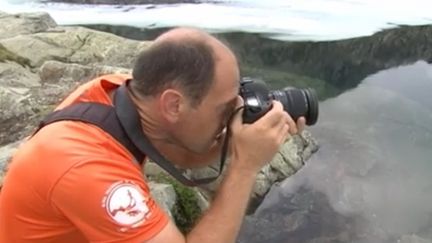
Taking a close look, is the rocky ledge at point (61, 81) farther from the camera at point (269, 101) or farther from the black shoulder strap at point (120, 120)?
the black shoulder strap at point (120, 120)

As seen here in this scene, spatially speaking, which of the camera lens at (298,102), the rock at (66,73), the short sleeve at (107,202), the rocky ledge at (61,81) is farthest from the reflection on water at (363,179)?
the short sleeve at (107,202)

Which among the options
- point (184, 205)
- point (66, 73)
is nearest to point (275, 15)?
point (66, 73)

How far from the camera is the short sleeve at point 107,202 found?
231 cm

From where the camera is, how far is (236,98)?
254 cm

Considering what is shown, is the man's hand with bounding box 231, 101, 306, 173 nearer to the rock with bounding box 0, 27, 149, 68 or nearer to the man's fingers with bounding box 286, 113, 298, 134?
the man's fingers with bounding box 286, 113, 298, 134

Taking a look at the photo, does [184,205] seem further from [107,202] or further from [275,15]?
[275,15]

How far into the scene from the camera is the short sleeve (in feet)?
7.57

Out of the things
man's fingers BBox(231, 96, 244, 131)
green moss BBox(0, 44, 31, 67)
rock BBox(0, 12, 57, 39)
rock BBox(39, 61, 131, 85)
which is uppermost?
man's fingers BBox(231, 96, 244, 131)

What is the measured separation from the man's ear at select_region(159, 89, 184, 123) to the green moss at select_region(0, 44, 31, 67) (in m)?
6.67

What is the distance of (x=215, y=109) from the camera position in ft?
8.20

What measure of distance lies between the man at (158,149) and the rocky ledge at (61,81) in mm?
2191

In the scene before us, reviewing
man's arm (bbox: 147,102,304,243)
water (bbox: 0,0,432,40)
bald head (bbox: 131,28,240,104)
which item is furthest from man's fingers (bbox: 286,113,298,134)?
water (bbox: 0,0,432,40)

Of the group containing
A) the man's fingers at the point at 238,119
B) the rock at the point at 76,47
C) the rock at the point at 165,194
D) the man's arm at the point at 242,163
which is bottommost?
the rock at the point at 76,47

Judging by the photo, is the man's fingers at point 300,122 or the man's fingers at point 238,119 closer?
the man's fingers at point 238,119
